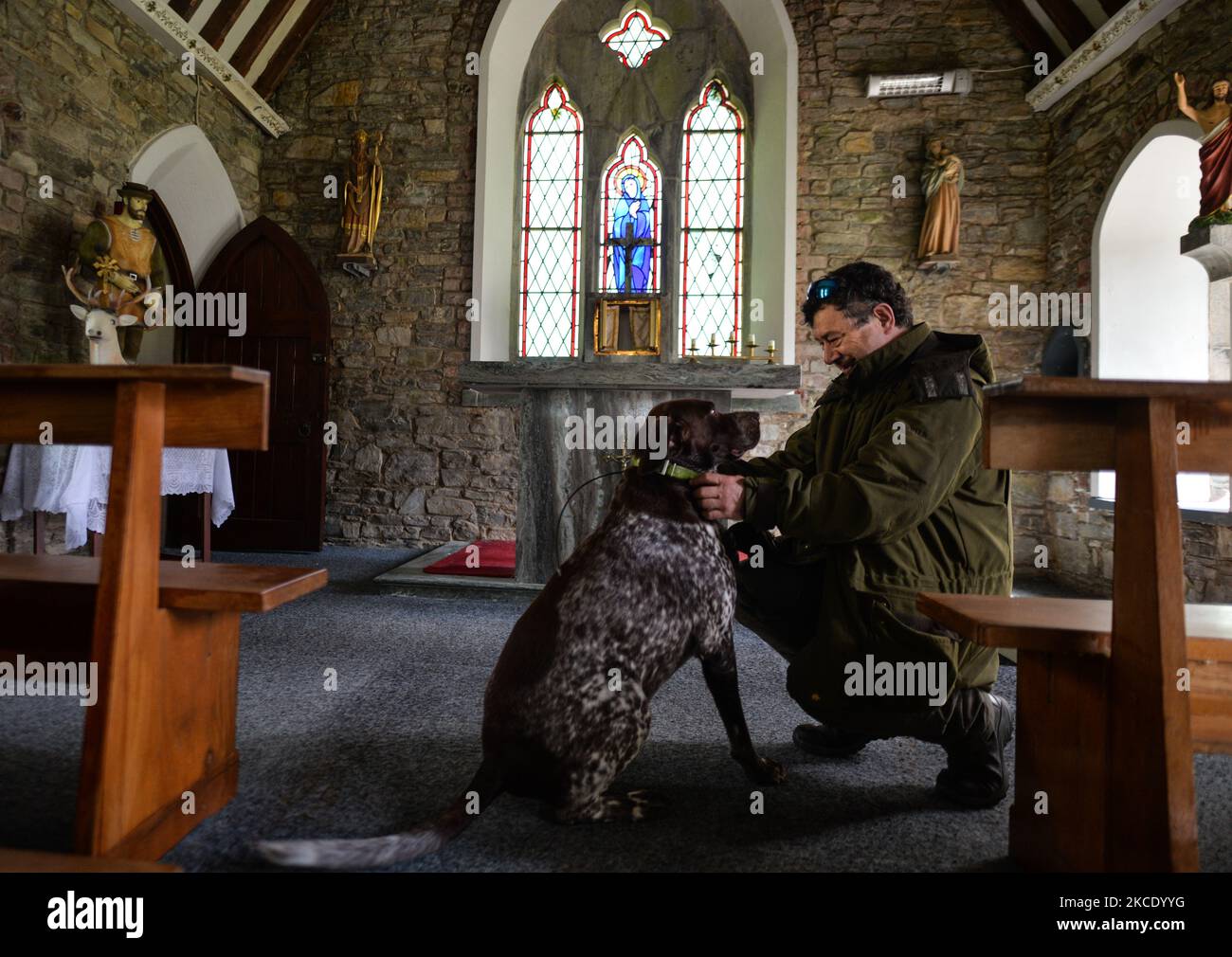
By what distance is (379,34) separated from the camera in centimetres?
683

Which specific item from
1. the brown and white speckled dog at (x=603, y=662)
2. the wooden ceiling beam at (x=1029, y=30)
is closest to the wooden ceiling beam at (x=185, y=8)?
the brown and white speckled dog at (x=603, y=662)

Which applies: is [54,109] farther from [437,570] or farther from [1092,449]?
[1092,449]

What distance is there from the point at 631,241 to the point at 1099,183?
12.9ft

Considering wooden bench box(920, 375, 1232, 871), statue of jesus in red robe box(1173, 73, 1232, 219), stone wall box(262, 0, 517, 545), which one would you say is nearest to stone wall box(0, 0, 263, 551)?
stone wall box(262, 0, 517, 545)

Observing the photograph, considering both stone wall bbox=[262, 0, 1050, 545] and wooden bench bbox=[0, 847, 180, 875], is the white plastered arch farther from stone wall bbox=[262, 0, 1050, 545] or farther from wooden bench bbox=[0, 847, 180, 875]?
wooden bench bbox=[0, 847, 180, 875]

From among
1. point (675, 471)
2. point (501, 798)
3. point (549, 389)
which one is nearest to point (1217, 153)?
point (549, 389)

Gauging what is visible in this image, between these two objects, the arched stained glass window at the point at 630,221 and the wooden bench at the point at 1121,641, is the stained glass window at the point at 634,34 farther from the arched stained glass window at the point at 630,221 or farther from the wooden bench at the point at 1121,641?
the wooden bench at the point at 1121,641

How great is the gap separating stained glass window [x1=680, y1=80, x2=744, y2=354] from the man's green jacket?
519 centimetres

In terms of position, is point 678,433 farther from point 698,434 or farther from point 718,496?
point 718,496

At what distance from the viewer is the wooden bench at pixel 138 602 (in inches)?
50.5

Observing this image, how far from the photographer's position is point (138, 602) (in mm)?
1336

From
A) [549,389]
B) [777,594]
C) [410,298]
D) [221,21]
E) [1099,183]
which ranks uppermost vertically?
[221,21]

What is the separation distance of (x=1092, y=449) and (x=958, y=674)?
699 mm

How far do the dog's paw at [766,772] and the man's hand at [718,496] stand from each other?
68cm
